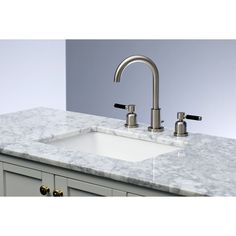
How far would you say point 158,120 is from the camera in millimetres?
2963

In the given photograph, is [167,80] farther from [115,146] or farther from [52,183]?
[52,183]

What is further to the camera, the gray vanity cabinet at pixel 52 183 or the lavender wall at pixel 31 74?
the lavender wall at pixel 31 74

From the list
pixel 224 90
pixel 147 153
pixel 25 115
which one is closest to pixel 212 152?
Answer: pixel 147 153

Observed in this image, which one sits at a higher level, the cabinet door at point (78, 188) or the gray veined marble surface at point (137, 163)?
the gray veined marble surface at point (137, 163)

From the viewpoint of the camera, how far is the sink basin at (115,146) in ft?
9.51

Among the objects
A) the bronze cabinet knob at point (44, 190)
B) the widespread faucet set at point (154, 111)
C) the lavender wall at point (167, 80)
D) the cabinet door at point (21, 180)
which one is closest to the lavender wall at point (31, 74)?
the lavender wall at point (167, 80)

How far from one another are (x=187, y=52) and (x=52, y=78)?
1403 mm

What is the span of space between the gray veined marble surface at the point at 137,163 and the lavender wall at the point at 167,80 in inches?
95.2

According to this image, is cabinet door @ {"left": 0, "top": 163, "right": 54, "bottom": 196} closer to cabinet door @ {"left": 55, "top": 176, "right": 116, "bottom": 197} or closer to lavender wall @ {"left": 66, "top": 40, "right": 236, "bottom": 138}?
cabinet door @ {"left": 55, "top": 176, "right": 116, "bottom": 197}

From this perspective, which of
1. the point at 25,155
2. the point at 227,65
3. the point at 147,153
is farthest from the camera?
the point at 227,65

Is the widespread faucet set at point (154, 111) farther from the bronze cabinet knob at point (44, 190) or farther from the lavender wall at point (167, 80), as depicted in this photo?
the lavender wall at point (167, 80)

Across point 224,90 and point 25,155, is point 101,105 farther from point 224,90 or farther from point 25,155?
point 25,155

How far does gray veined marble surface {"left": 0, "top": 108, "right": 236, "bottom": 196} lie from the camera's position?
7.38ft

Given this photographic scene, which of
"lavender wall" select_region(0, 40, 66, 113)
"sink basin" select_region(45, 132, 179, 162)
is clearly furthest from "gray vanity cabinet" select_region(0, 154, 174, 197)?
"lavender wall" select_region(0, 40, 66, 113)
